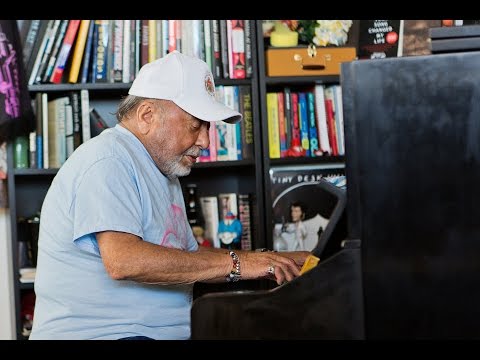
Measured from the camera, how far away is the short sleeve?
62.3 inches

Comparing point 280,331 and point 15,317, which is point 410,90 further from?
point 15,317

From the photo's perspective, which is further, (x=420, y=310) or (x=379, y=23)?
(x=379, y=23)

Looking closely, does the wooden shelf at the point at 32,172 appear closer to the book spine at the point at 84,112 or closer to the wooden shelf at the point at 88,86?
the book spine at the point at 84,112

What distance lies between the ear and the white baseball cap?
25 millimetres

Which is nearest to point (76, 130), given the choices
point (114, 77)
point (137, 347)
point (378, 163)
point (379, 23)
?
point (114, 77)

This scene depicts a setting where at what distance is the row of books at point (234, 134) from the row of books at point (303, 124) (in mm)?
80

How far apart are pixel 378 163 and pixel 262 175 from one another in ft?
6.10

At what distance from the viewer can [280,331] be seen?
1.23 m

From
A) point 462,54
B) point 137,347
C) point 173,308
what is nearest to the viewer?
point 462,54

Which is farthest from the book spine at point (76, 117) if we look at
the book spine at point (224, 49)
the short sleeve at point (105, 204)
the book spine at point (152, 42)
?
the short sleeve at point (105, 204)

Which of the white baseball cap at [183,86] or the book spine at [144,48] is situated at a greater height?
the book spine at [144,48]

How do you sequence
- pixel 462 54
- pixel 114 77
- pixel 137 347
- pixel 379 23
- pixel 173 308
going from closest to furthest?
pixel 462 54 < pixel 137 347 < pixel 173 308 < pixel 114 77 < pixel 379 23

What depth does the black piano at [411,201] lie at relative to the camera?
3.75 ft

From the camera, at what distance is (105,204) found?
159 cm
